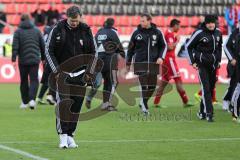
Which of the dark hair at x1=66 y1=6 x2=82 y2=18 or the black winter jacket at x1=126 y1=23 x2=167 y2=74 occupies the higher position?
the dark hair at x1=66 y1=6 x2=82 y2=18

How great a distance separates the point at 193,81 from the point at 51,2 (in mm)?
8438

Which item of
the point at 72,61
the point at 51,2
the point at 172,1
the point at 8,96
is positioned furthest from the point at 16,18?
the point at 72,61

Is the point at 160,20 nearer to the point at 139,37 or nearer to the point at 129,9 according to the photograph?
the point at 129,9

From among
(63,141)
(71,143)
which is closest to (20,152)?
(63,141)

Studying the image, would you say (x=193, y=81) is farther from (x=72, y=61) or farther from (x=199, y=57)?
(x=72, y=61)

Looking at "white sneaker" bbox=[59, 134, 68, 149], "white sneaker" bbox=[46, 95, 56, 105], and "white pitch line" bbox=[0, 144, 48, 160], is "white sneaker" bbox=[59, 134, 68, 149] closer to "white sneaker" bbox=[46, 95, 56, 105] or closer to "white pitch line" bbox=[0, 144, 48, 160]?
"white pitch line" bbox=[0, 144, 48, 160]

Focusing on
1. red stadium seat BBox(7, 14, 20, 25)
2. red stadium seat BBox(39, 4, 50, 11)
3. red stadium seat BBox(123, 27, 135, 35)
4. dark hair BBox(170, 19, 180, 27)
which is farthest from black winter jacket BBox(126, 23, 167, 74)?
red stadium seat BBox(7, 14, 20, 25)

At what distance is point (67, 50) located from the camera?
1183 cm

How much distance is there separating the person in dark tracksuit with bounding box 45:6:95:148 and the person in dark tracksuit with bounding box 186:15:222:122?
434 centimetres

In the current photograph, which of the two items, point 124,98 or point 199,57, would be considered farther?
point 124,98

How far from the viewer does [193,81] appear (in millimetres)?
29172

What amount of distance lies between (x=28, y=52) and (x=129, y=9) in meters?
16.1

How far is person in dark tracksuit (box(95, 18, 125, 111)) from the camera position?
1842cm

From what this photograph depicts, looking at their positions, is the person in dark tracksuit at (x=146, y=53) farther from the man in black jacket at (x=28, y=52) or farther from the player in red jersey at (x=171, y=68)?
the man in black jacket at (x=28, y=52)
